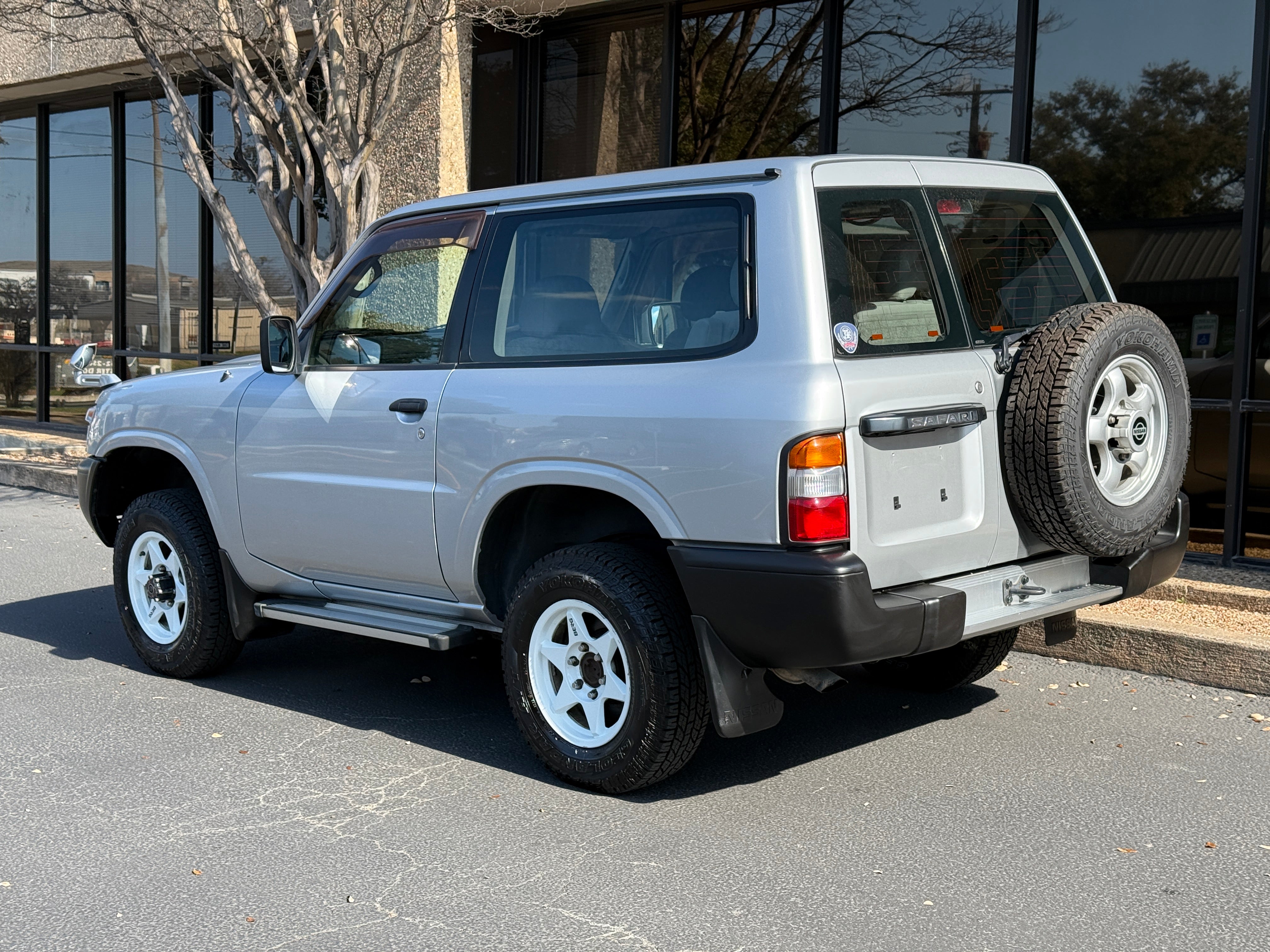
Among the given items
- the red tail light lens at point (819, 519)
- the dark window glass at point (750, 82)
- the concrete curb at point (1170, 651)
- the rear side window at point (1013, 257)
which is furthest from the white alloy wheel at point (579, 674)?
the dark window glass at point (750, 82)

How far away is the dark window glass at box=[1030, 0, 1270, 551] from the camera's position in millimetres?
7574

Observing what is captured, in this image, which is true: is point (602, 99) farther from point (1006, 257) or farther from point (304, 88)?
point (1006, 257)

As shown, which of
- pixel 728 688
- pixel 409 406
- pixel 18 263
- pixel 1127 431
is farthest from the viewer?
pixel 18 263

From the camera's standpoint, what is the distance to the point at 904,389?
409 cm

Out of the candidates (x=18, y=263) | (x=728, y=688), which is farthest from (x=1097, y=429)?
(x=18, y=263)

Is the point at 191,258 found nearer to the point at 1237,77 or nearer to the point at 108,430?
the point at 108,430

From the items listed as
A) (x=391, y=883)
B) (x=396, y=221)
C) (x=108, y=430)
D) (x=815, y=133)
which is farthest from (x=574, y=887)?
(x=815, y=133)

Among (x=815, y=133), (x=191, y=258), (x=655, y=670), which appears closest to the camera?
(x=655, y=670)

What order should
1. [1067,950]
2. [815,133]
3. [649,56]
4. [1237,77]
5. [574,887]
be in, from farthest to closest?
[649,56]
[815,133]
[1237,77]
[574,887]
[1067,950]

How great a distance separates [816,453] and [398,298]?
2.08 metres

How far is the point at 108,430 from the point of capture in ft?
20.1

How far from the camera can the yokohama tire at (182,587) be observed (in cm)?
578

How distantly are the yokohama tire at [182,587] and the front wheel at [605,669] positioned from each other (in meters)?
1.70

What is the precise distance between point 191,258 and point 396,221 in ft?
32.7
